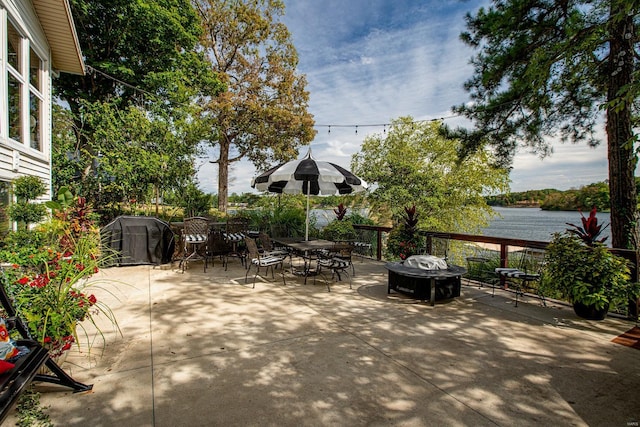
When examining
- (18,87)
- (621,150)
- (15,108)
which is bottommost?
(621,150)

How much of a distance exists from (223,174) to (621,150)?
15.0m

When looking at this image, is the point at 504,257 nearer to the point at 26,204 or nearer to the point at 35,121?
the point at 26,204

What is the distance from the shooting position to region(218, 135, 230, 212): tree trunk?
16141mm

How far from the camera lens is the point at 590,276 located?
12.7 ft

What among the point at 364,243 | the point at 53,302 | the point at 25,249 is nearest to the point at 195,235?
the point at 25,249

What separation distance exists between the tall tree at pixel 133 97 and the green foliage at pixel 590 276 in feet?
30.0

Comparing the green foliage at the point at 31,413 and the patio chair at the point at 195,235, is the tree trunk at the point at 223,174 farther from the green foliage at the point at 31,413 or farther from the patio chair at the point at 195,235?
the green foliage at the point at 31,413

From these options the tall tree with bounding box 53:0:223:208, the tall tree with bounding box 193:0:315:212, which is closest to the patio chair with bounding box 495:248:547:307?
the tall tree with bounding box 53:0:223:208

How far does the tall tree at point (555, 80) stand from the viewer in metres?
4.28

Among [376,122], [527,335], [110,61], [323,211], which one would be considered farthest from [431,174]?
[110,61]

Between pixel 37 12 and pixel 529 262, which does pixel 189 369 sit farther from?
pixel 37 12

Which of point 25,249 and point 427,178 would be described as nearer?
point 25,249

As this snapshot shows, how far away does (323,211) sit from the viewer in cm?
983

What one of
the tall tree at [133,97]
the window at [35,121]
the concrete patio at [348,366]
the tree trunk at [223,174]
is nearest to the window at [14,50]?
the window at [35,121]
